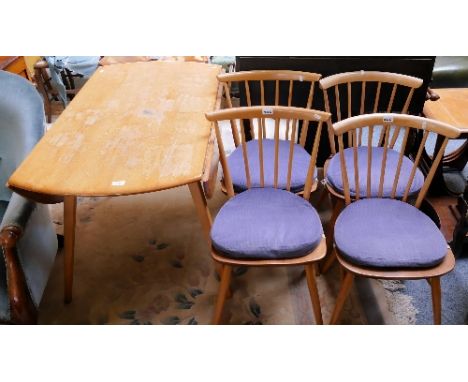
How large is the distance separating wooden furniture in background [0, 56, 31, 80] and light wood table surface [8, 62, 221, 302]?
3.92 ft

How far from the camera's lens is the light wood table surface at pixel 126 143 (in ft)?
4.36

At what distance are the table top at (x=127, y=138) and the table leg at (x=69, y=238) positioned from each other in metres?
0.25

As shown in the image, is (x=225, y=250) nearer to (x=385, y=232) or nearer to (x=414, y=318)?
(x=385, y=232)

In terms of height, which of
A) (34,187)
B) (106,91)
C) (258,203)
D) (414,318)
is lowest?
(414,318)

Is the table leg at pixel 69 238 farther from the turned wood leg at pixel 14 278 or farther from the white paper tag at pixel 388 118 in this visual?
the white paper tag at pixel 388 118

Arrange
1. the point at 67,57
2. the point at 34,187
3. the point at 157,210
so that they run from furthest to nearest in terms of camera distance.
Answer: the point at 67,57, the point at 157,210, the point at 34,187

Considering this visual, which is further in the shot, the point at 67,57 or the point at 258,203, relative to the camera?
the point at 67,57

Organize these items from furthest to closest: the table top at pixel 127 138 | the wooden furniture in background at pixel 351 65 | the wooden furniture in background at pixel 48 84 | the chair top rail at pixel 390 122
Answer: the wooden furniture in background at pixel 48 84 < the wooden furniture in background at pixel 351 65 < the chair top rail at pixel 390 122 < the table top at pixel 127 138

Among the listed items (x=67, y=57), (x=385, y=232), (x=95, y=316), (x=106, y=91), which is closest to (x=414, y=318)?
A: (x=385, y=232)

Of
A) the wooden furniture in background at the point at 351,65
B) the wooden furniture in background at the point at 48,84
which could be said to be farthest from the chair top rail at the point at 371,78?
the wooden furniture in background at the point at 48,84

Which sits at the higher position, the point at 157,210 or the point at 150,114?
the point at 150,114

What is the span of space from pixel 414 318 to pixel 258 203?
816mm

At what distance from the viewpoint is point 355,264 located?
4.57ft

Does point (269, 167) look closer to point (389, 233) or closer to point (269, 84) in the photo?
point (389, 233)
